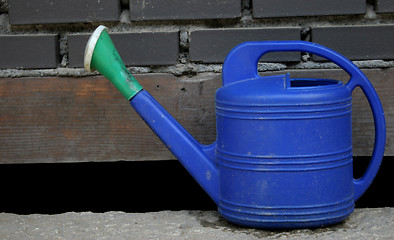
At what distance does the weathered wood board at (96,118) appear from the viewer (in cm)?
192

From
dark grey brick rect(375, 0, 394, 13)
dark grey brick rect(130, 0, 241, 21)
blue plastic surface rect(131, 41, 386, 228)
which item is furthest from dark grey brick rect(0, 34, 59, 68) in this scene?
dark grey brick rect(375, 0, 394, 13)

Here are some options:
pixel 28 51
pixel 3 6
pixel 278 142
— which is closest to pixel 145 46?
pixel 28 51

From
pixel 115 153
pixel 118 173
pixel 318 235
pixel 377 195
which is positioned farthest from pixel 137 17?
pixel 377 195

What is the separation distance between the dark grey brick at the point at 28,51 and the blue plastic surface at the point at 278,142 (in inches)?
17.9

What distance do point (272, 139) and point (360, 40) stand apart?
0.56 metres

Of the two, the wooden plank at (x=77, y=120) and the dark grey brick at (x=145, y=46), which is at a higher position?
the dark grey brick at (x=145, y=46)

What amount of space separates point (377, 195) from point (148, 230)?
1.02 m

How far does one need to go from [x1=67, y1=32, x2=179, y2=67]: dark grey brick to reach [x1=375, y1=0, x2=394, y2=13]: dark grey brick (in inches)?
26.3

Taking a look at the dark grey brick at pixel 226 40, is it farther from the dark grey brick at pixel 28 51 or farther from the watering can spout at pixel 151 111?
the dark grey brick at pixel 28 51

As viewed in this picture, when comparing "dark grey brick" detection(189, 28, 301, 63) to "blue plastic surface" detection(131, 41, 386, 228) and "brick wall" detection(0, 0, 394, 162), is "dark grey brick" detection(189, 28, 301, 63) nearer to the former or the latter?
"brick wall" detection(0, 0, 394, 162)

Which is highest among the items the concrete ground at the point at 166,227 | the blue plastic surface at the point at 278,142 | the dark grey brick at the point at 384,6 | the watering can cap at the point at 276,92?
the dark grey brick at the point at 384,6

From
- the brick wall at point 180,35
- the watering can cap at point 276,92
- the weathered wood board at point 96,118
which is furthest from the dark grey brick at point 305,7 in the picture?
the watering can cap at point 276,92

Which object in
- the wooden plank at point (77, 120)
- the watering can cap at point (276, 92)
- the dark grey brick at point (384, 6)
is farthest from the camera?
the wooden plank at point (77, 120)

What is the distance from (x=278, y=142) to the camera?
1546 millimetres
